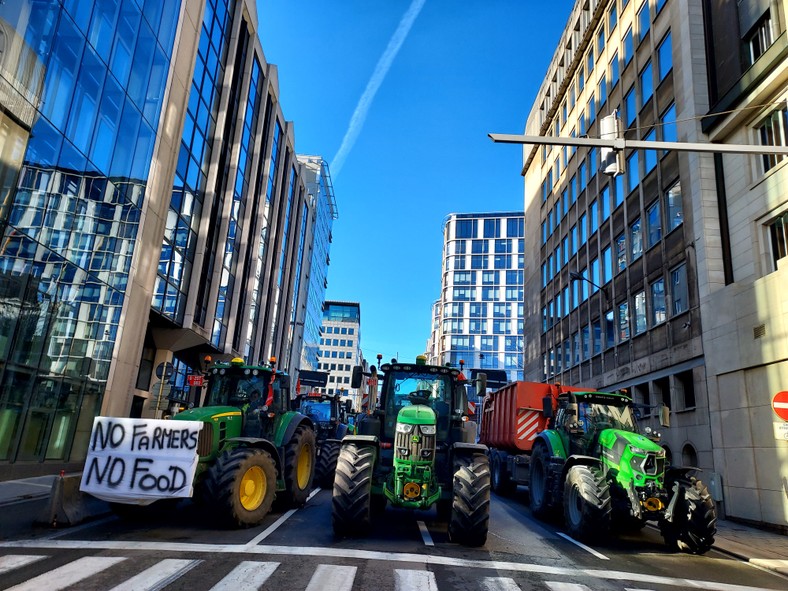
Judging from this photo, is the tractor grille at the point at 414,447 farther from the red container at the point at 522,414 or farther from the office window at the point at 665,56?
the office window at the point at 665,56

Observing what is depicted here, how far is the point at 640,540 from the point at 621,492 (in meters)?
1.50

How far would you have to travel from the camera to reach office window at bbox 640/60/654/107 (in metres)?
22.0

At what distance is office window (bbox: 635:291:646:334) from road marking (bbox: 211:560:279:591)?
61.4ft

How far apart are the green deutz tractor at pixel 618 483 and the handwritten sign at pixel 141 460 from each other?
624cm

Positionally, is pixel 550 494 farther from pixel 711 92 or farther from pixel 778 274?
pixel 711 92

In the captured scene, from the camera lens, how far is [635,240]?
22.5 metres

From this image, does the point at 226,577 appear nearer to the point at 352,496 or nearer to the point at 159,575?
the point at 159,575

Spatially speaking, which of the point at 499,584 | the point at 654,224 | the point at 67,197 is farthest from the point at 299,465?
the point at 654,224

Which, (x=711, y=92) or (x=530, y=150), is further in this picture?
(x=530, y=150)

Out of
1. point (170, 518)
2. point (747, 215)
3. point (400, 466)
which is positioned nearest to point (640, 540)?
point (400, 466)

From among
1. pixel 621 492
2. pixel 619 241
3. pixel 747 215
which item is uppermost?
pixel 619 241

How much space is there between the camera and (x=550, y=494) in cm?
1105

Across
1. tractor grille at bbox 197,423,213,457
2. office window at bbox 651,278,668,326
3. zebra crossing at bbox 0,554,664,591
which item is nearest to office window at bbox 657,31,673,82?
office window at bbox 651,278,668,326

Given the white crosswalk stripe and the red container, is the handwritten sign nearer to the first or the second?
the white crosswalk stripe
